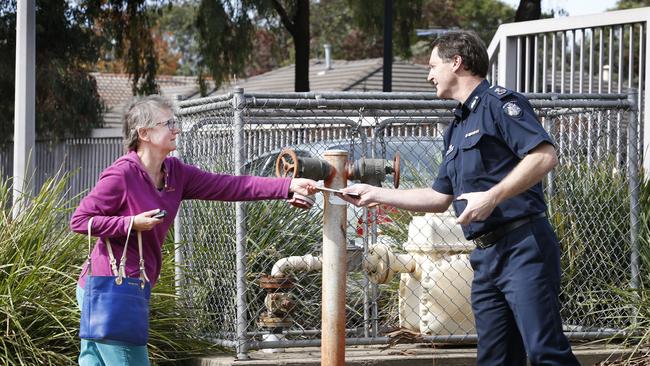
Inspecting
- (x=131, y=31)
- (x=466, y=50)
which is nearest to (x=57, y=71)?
(x=131, y=31)

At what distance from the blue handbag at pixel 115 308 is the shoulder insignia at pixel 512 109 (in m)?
1.64

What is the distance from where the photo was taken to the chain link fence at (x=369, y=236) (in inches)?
280

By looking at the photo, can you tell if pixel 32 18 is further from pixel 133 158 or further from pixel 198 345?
pixel 133 158

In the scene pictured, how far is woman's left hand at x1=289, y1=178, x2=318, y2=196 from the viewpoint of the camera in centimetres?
533

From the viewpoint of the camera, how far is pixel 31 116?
10094 mm

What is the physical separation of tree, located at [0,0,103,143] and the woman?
41.3 feet

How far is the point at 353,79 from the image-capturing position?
27.9 metres

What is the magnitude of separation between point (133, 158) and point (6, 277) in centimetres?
211

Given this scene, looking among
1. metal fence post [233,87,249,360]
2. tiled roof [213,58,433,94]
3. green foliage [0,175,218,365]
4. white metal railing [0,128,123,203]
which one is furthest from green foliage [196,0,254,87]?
metal fence post [233,87,249,360]

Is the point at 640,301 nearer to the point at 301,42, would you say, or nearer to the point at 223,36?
the point at 223,36

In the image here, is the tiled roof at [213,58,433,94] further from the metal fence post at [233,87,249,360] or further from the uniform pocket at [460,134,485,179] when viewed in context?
the uniform pocket at [460,134,485,179]

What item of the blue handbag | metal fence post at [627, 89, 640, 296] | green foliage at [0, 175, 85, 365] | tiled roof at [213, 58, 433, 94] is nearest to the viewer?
the blue handbag

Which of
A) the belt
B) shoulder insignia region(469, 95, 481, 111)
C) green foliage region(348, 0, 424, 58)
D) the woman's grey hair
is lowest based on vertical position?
the belt

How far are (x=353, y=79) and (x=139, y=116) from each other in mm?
22722
